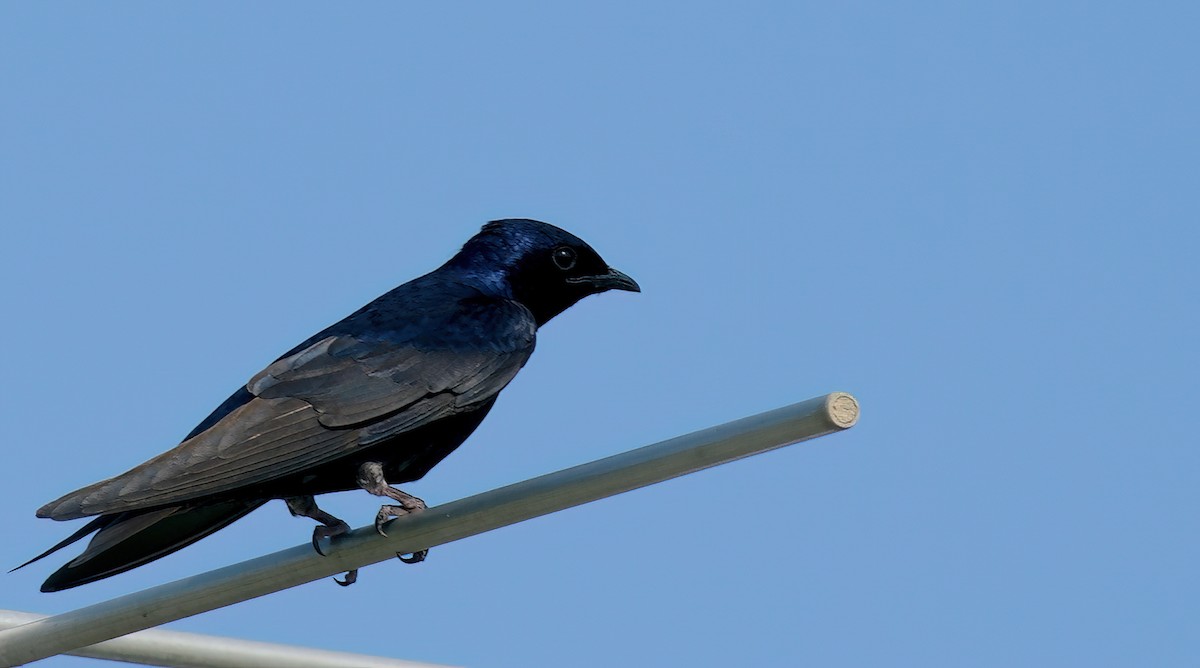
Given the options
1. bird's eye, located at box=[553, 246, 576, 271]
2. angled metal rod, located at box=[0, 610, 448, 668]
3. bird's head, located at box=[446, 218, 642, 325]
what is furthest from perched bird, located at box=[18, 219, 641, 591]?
angled metal rod, located at box=[0, 610, 448, 668]

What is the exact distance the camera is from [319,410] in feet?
20.4

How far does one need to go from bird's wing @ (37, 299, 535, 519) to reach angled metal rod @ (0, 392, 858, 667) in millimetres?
677

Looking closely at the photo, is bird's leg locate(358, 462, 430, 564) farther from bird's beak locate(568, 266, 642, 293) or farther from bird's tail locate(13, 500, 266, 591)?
bird's beak locate(568, 266, 642, 293)

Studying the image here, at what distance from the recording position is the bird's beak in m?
7.77

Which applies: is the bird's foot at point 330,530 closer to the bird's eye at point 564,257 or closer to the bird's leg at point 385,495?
the bird's leg at point 385,495

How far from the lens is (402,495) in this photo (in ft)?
20.2

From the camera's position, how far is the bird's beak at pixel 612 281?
7.77m

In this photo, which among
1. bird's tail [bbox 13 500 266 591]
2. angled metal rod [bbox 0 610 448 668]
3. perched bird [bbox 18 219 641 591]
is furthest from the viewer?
bird's tail [bbox 13 500 266 591]

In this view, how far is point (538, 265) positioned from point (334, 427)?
1.74m

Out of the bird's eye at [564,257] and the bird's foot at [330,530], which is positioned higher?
the bird's eye at [564,257]

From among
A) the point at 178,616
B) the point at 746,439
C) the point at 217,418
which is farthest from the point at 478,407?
the point at 746,439

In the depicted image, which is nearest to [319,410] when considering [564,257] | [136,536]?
[136,536]

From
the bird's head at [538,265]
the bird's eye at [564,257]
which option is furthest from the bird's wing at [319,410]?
the bird's eye at [564,257]

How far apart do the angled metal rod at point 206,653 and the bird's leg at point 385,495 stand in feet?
2.64
